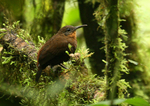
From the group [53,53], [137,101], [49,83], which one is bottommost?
[137,101]

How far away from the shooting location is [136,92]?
10.7ft

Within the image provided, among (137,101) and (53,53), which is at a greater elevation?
(53,53)

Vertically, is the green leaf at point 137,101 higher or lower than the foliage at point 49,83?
lower

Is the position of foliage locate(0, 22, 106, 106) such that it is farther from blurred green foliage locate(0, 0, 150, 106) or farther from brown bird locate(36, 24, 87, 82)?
brown bird locate(36, 24, 87, 82)

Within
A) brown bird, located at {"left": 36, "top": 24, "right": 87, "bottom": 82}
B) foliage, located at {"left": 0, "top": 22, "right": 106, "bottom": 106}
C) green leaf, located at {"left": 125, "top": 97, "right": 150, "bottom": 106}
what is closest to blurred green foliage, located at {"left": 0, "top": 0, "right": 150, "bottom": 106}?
foliage, located at {"left": 0, "top": 22, "right": 106, "bottom": 106}

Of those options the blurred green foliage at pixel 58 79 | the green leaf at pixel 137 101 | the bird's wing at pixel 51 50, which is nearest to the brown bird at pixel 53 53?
the bird's wing at pixel 51 50

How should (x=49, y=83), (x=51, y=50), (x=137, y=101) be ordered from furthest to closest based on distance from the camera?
(x=51, y=50), (x=49, y=83), (x=137, y=101)

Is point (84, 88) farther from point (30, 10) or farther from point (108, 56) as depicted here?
point (30, 10)

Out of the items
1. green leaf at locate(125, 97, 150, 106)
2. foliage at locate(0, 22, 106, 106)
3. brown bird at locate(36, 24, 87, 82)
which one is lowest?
green leaf at locate(125, 97, 150, 106)

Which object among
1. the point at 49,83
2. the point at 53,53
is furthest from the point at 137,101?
the point at 53,53

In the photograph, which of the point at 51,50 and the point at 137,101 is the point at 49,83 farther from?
the point at 137,101

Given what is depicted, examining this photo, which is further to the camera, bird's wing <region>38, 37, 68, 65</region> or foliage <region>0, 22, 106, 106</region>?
bird's wing <region>38, 37, 68, 65</region>

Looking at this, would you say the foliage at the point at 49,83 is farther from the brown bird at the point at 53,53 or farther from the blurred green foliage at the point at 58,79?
the brown bird at the point at 53,53

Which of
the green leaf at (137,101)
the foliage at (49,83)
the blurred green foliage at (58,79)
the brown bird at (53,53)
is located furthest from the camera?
the brown bird at (53,53)
